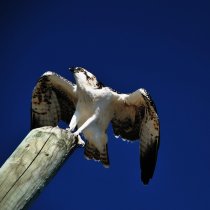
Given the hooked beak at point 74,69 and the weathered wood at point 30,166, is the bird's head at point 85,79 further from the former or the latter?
the weathered wood at point 30,166

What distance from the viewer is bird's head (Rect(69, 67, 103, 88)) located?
258 inches

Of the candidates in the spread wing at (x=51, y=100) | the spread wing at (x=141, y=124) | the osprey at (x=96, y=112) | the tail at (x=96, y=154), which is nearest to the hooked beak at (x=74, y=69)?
the osprey at (x=96, y=112)

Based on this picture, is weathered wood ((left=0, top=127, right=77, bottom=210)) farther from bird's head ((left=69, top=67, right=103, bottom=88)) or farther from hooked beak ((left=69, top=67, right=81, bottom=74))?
hooked beak ((left=69, top=67, right=81, bottom=74))

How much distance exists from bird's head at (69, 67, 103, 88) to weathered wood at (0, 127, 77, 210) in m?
3.74

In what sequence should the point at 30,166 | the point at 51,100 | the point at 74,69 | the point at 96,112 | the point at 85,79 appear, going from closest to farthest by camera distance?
the point at 30,166, the point at 96,112, the point at 85,79, the point at 74,69, the point at 51,100

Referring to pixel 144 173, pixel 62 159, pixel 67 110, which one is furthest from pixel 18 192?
pixel 67 110

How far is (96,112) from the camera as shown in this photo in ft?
20.8

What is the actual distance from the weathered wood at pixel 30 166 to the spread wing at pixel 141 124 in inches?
131

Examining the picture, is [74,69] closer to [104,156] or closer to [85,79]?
[85,79]

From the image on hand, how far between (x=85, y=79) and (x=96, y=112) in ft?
1.95

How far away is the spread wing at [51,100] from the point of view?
270 inches

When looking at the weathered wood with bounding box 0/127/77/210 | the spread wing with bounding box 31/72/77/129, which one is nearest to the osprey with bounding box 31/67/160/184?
the spread wing with bounding box 31/72/77/129

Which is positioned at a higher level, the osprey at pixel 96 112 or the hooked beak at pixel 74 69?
the hooked beak at pixel 74 69

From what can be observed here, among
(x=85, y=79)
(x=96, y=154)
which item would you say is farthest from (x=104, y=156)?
(x=85, y=79)
